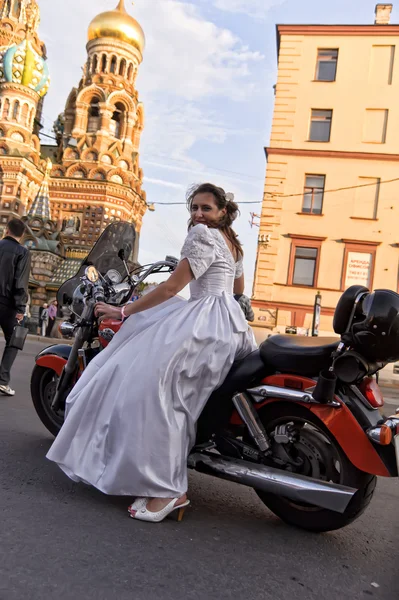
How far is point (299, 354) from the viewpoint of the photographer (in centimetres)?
301

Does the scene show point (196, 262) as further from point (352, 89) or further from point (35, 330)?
point (35, 330)

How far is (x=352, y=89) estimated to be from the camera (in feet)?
81.4

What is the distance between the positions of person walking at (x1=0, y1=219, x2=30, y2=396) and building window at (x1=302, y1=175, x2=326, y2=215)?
19.4 m

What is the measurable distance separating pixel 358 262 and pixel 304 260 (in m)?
2.19

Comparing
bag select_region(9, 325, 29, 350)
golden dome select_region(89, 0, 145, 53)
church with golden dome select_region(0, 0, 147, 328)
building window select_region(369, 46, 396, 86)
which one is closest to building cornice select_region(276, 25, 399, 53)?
building window select_region(369, 46, 396, 86)

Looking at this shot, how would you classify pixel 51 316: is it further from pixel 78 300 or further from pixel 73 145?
pixel 73 145

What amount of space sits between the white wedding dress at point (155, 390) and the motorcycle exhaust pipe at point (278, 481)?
0.15m

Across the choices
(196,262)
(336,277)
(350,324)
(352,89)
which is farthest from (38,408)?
(352,89)

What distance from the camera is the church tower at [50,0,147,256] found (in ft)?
158

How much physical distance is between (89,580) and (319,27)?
88.4 feet

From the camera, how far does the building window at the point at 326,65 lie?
82.7 ft

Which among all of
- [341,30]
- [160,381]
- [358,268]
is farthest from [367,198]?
[160,381]

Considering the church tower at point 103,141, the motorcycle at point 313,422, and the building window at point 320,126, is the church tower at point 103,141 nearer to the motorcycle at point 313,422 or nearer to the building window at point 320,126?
the building window at point 320,126

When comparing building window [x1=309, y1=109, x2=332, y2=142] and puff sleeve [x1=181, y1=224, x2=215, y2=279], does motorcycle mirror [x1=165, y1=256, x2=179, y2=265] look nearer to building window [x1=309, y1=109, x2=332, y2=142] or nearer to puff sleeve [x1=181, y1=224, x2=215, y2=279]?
puff sleeve [x1=181, y1=224, x2=215, y2=279]
